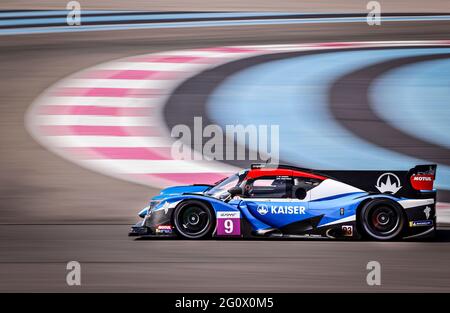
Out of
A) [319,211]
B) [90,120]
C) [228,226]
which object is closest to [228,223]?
[228,226]

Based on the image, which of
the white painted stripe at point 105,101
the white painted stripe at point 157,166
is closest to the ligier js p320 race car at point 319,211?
the white painted stripe at point 157,166

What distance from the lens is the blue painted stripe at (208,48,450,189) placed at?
1134cm

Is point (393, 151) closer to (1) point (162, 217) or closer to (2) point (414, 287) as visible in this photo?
(1) point (162, 217)

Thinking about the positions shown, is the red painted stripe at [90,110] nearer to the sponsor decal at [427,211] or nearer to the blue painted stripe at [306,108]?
the blue painted stripe at [306,108]

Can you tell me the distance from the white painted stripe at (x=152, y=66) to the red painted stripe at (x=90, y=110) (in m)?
2.34

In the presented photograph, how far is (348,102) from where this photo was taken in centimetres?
1378

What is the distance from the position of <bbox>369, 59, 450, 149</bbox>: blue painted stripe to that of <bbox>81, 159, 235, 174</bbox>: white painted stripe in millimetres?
3347

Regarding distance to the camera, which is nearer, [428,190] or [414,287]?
[414,287]

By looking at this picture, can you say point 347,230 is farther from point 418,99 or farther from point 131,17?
point 131,17

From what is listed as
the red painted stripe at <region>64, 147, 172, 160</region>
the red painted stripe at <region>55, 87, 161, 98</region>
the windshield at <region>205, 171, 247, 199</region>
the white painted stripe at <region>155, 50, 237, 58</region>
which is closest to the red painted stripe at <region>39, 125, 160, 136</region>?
the red painted stripe at <region>64, 147, 172, 160</region>

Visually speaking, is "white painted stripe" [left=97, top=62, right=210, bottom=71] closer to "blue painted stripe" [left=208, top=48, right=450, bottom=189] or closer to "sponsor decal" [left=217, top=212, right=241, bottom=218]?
"blue painted stripe" [left=208, top=48, right=450, bottom=189]
